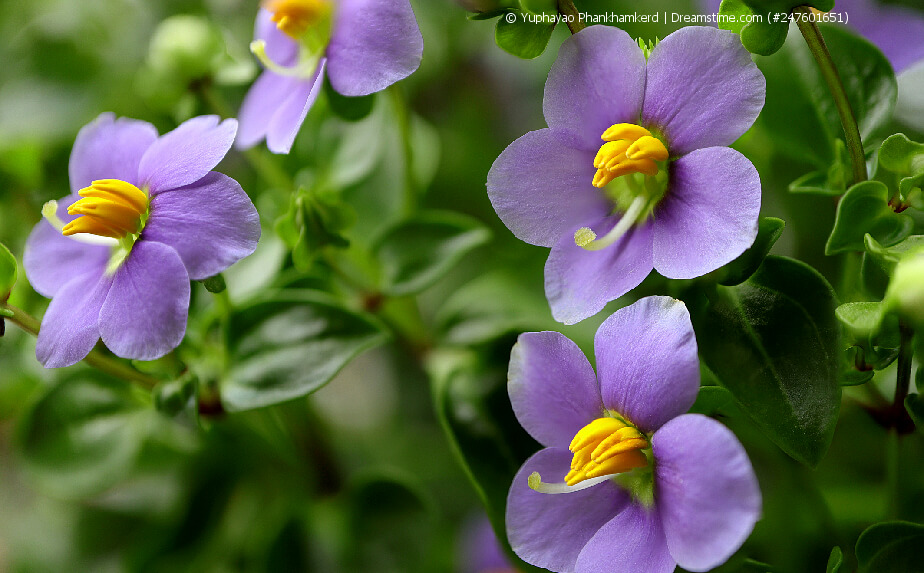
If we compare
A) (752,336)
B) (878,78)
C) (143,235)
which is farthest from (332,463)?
(878,78)

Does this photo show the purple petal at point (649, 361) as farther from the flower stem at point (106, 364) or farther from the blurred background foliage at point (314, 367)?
the flower stem at point (106, 364)

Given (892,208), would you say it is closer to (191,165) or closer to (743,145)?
(743,145)

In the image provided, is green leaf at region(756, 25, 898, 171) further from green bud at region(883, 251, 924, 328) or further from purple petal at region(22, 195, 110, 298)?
purple petal at region(22, 195, 110, 298)

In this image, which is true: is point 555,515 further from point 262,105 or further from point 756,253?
point 262,105

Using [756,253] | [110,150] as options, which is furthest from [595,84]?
[110,150]

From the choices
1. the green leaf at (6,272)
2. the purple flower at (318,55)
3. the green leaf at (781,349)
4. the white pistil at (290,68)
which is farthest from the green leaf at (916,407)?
the green leaf at (6,272)
